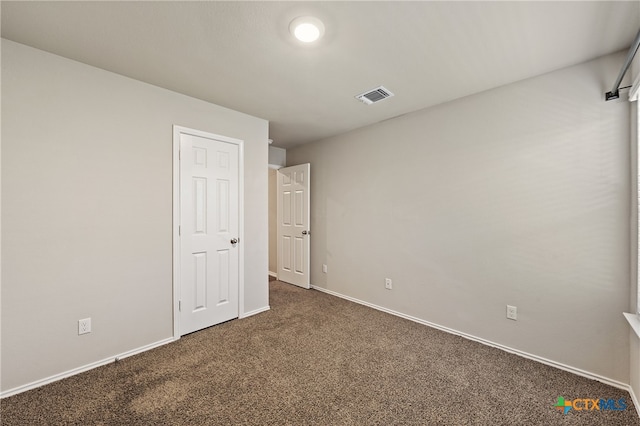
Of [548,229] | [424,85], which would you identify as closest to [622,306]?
[548,229]

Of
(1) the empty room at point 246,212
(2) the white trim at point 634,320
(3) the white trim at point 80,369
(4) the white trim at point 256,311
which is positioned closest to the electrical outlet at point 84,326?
(1) the empty room at point 246,212

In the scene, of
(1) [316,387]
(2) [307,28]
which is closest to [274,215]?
(1) [316,387]

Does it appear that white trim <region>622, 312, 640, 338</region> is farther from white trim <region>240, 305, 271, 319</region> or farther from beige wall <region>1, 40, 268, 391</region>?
beige wall <region>1, 40, 268, 391</region>

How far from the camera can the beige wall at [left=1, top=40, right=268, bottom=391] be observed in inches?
73.0

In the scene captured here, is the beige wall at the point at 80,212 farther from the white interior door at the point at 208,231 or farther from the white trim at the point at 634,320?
the white trim at the point at 634,320

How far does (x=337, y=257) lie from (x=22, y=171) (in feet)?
10.9

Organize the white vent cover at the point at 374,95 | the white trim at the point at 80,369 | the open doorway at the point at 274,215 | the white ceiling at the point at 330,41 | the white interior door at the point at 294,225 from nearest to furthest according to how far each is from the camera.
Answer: the white ceiling at the point at 330,41 < the white trim at the point at 80,369 < the white vent cover at the point at 374,95 < the white interior door at the point at 294,225 < the open doorway at the point at 274,215

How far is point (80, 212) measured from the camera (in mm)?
2098

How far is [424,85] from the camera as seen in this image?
2463 millimetres

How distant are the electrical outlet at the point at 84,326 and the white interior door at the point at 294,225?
269cm

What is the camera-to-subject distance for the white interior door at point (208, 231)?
2.69m

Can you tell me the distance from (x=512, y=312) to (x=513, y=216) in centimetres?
86

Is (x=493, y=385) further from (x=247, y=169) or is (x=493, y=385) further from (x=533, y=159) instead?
(x=247, y=169)

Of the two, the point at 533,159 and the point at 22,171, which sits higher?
the point at 533,159
